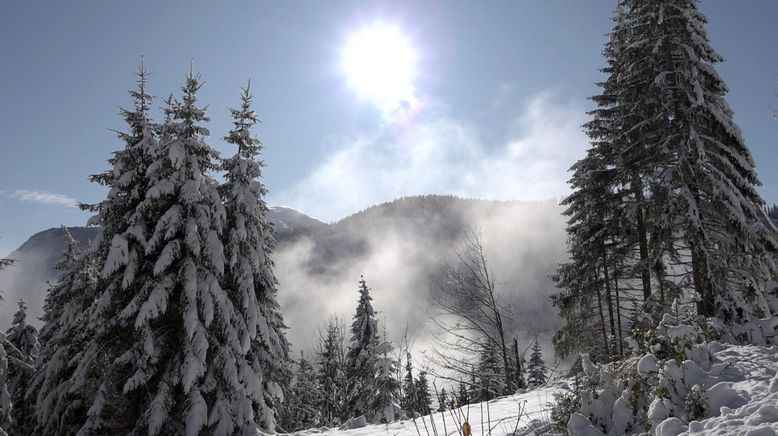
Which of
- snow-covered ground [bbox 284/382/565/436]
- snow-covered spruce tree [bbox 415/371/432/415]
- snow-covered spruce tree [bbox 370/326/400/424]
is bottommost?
snow-covered spruce tree [bbox 370/326/400/424]

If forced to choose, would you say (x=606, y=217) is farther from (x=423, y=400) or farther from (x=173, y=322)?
(x=173, y=322)

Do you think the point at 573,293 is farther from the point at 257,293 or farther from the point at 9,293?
the point at 9,293

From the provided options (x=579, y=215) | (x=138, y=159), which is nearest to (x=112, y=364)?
(x=138, y=159)

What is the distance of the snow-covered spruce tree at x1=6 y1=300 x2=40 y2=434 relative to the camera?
63.4 ft

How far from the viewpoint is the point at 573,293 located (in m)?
18.8

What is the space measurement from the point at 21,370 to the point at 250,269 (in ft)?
46.8

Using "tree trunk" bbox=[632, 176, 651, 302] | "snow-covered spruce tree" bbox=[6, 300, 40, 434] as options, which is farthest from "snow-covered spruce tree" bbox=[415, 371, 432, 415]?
"snow-covered spruce tree" bbox=[6, 300, 40, 434]

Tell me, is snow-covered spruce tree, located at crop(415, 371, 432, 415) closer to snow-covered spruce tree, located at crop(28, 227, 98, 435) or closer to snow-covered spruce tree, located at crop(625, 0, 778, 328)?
snow-covered spruce tree, located at crop(625, 0, 778, 328)

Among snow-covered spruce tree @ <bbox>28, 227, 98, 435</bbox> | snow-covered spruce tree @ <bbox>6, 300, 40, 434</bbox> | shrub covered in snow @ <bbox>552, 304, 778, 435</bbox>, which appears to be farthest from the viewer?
snow-covered spruce tree @ <bbox>6, 300, 40, 434</bbox>

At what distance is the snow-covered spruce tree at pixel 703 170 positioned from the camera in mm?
11070

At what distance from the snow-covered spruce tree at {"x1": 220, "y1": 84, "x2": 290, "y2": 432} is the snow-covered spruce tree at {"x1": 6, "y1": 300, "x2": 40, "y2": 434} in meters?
12.3

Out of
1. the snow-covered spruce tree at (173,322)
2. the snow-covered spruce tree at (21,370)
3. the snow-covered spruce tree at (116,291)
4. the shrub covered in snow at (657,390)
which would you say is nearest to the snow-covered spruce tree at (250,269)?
the snow-covered spruce tree at (173,322)

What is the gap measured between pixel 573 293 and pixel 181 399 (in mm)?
16056

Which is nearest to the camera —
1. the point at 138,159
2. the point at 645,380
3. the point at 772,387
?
the point at 772,387
